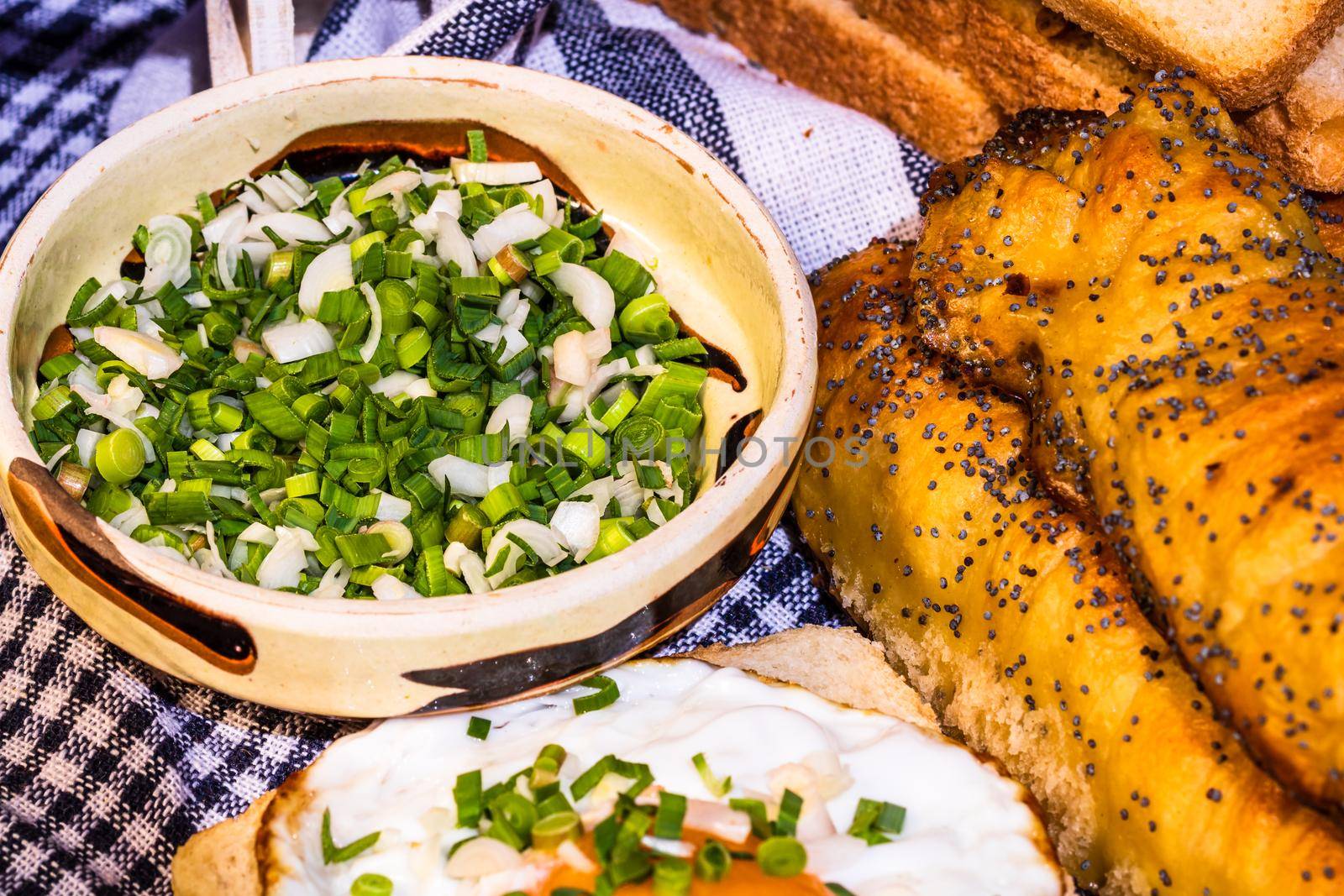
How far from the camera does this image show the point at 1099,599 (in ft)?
7.70

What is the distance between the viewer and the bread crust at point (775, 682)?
7.25 ft

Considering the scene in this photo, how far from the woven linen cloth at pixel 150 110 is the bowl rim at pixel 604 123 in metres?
0.51

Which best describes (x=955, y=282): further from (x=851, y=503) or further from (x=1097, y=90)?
(x=1097, y=90)

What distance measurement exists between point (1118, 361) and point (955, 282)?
0.42m

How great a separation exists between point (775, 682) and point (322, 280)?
1.24m

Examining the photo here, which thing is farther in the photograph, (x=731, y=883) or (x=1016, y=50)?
(x=1016, y=50)

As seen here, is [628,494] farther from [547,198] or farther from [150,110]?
[150,110]

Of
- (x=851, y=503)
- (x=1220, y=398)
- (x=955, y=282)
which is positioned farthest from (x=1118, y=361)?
(x=851, y=503)

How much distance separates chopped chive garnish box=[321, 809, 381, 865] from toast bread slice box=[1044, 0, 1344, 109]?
7.48 feet

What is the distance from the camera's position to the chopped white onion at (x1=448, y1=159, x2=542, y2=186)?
9.75 ft

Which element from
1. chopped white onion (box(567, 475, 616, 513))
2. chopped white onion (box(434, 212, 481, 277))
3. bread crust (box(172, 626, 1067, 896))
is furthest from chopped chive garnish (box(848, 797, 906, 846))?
chopped white onion (box(434, 212, 481, 277))

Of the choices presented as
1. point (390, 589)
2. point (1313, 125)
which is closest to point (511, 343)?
A: point (390, 589)

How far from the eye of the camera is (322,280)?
2.71 metres

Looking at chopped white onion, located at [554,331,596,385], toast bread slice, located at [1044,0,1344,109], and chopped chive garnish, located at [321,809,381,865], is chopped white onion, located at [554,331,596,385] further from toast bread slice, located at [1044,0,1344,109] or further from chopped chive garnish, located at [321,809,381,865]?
toast bread slice, located at [1044,0,1344,109]
